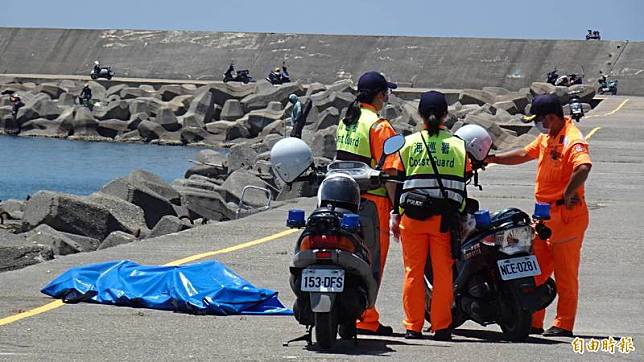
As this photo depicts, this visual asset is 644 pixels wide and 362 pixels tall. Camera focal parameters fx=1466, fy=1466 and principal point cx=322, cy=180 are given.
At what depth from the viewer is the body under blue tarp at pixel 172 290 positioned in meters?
10.4

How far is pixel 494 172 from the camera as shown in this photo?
→ 24812 mm

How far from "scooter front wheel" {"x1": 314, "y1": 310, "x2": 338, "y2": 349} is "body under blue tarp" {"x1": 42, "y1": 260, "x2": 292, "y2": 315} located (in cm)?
170

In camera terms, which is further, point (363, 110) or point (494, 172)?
point (494, 172)

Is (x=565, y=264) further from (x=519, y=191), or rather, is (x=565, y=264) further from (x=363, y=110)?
(x=519, y=191)

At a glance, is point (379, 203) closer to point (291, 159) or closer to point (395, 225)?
point (395, 225)

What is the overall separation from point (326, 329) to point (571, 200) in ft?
6.86

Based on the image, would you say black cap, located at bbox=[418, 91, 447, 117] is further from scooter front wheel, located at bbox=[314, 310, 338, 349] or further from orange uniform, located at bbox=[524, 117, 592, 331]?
scooter front wheel, located at bbox=[314, 310, 338, 349]

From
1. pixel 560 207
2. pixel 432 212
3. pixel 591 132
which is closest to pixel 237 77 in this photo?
pixel 591 132

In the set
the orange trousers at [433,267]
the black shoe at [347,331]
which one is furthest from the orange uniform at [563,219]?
the black shoe at [347,331]

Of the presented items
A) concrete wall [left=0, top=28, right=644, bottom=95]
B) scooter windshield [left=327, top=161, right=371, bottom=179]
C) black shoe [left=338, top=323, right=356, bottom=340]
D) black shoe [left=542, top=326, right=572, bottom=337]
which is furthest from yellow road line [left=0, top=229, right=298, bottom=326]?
concrete wall [left=0, top=28, right=644, bottom=95]

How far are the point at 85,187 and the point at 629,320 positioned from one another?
108 feet

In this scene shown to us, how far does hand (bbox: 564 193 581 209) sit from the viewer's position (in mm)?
9711

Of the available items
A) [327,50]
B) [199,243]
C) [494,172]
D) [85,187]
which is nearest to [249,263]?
[199,243]

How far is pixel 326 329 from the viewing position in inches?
343
